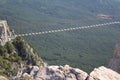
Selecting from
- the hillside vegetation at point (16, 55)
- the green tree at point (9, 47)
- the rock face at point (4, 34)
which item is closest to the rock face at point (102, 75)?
the hillside vegetation at point (16, 55)

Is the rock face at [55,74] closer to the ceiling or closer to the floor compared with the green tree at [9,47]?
closer to the ceiling

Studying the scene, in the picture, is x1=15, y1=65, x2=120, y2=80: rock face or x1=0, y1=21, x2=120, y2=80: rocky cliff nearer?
x1=15, y1=65, x2=120, y2=80: rock face

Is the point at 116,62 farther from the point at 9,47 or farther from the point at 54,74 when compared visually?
the point at 9,47

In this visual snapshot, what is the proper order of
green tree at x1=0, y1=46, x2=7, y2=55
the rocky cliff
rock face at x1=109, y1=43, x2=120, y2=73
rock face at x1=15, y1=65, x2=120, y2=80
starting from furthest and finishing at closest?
green tree at x1=0, y1=46, x2=7, y2=55 < rock face at x1=109, y1=43, x2=120, y2=73 < the rocky cliff < rock face at x1=15, y1=65, x2=120, y2=80

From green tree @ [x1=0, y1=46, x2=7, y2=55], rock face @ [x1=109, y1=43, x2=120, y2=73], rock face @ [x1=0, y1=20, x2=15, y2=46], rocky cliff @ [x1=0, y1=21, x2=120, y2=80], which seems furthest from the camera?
rock face @ [x1=0, y1=20, x2=15, y2=46]

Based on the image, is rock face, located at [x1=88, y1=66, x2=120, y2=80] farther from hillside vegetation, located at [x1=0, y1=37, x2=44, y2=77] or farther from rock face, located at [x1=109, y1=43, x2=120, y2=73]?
hillside vegetation, located at [x1=0, y1=37, x2=44, y2=77]

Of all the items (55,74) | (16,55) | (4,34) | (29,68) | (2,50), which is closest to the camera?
(55,74)

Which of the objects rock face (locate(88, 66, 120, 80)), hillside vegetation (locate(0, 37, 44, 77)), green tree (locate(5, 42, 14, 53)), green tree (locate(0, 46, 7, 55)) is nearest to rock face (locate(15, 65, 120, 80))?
rock face (locate(88, 66, 120, 80))

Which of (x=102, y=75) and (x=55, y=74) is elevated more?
(x=55, y=74)

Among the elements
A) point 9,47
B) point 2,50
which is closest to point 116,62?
point 2,50

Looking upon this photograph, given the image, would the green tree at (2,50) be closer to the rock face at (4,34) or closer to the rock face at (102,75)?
the rock face at (4,34)

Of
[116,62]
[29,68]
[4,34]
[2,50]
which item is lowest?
[2,50]
